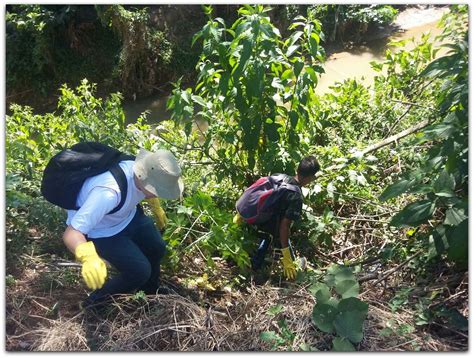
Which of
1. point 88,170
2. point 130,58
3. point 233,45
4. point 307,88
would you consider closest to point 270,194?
point 307,88

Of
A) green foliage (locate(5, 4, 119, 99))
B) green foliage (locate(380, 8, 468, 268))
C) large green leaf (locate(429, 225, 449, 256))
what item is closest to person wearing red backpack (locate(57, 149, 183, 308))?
green foliage (locate(380, 8, 468, 268))

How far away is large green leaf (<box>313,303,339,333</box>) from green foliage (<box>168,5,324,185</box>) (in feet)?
4.48

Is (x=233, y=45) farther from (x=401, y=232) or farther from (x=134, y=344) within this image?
(x=134, y=344)

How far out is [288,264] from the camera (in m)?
3.66

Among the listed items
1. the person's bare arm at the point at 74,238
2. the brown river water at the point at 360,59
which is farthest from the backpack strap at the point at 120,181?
the brown river water at the point at 360,59

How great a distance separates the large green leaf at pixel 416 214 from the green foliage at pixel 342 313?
410 mm

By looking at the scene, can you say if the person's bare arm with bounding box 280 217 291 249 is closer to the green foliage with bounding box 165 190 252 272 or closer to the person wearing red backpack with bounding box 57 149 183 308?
the green foliage with bounding box 165 190 252 272

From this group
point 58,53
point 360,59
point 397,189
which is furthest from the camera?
point 360,59

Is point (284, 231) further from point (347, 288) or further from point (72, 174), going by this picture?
point (72, 174)

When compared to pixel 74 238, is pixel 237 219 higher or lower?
lower

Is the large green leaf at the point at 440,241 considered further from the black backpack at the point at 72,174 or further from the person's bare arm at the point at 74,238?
the person's bare arm at the point at 74,238

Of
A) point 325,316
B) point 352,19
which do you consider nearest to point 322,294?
point 325,316

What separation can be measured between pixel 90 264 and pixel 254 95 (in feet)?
5.06

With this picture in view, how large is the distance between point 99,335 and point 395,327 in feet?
5.04
